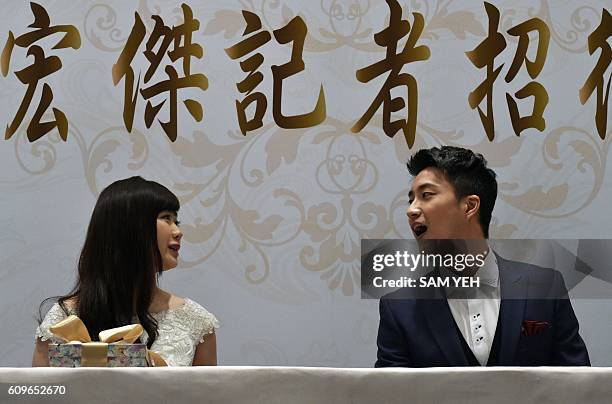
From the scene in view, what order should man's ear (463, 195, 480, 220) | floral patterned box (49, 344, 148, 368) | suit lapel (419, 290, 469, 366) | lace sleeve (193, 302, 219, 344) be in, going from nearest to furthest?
floral patterned box (49, 344, 148, 368) → suit lapel (419, 290, 469, 366) → lace sleeve (193, 302, 219, 344) → man's ear (463, 195, 480, 220)

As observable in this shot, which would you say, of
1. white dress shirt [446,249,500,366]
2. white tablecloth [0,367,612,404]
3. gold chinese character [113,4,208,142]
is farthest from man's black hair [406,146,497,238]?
white tablecloth [0,367,612,404]

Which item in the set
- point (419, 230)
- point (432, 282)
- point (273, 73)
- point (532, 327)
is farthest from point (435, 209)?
point (273, 73)

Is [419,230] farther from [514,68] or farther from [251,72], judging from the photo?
[251,72]

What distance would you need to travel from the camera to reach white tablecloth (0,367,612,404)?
97 cm

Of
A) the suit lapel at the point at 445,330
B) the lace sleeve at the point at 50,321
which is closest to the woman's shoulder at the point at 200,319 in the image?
the lace sleeve at the point at 50,321

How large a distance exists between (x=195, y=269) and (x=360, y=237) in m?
0.46

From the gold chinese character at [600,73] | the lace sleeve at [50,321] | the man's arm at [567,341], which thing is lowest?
the man's arm at [567,341]

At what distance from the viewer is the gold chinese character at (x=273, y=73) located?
2.43m

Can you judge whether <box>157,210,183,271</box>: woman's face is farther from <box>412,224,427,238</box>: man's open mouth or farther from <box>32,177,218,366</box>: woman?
<box>412,224,427,238</box>: man's open mouth

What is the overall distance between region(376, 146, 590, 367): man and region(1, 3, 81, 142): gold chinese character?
1.01 m

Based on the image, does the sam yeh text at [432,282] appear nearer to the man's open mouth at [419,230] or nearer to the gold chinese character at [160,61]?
the man's open mouth at [419,230]

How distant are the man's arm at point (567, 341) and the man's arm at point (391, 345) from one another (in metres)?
0.36

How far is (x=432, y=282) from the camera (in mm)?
2352

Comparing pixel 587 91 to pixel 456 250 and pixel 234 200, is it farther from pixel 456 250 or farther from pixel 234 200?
pixel 234 200
